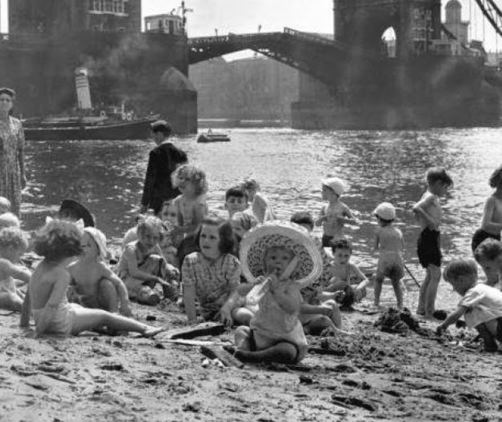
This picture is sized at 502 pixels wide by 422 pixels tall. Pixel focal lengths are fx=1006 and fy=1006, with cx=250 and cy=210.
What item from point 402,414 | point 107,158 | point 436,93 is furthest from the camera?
point 436,93

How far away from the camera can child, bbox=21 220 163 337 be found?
5.43m

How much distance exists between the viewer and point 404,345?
641 centimetres

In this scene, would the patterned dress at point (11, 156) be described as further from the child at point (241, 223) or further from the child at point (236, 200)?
the child at point (241, 223)

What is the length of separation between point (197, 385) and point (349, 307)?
4.03 m

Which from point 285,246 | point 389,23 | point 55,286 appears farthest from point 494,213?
point 389,23

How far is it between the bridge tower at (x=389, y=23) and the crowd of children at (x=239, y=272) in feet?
289

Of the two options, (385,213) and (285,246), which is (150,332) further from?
(385,213)

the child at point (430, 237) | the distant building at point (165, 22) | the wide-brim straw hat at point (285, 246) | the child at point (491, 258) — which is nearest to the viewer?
the wide-brim straw hat at point (285, 246)

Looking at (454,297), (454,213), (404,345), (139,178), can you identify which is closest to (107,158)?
(139,178)

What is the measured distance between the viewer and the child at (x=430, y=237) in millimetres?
8391

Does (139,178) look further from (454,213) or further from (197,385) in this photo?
(197,385)

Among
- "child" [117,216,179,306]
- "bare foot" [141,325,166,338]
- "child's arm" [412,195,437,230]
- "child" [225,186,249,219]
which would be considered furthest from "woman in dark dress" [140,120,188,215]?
"bare foot" [141,325,166,338]

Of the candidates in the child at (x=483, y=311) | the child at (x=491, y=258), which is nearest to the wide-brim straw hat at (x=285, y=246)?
the child at (x=483, y=311)

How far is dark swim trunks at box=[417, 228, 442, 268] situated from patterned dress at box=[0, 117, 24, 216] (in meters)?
3.63
